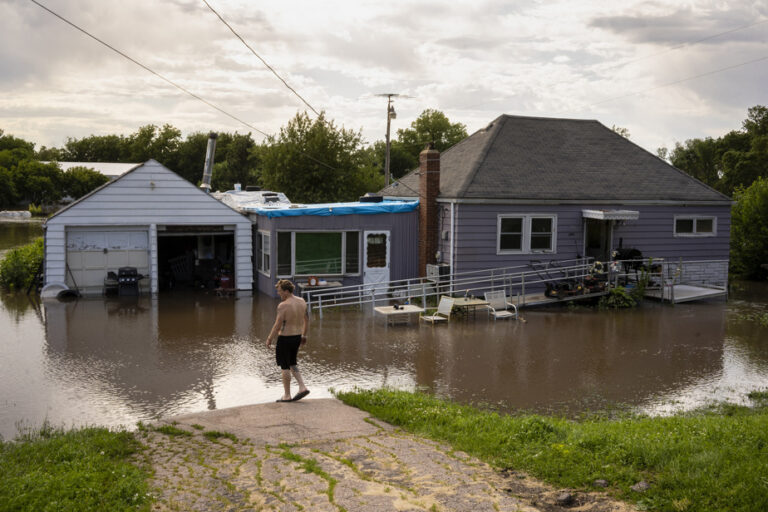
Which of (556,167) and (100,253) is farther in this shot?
(556,167)

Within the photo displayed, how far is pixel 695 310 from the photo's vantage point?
1983cm

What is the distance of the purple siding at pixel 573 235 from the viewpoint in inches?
816

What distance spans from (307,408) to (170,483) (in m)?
3.29

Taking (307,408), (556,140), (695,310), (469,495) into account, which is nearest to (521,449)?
(469,495)

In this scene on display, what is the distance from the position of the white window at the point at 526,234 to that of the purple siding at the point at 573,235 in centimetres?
14

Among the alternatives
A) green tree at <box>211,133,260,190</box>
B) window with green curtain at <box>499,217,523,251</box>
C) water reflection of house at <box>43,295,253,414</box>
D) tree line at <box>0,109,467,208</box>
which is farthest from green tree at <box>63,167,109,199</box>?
window with green curtain at <box>499,217,523,251</box>

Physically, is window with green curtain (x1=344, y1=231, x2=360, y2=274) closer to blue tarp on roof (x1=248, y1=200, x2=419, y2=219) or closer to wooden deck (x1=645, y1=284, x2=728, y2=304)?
blue tarp on roof (x1=248, y1=200, x2=419, y2=219)

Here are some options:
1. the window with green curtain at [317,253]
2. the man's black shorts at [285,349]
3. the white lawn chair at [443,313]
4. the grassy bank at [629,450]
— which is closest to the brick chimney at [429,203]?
Answer: the window with green curtain at [317,253]

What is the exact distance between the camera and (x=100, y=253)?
21.6 metres

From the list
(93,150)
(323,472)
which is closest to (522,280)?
(323,472)

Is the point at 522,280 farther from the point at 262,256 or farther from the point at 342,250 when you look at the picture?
the point at 262,256

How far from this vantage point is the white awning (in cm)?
2066

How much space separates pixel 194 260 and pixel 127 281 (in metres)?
4.19

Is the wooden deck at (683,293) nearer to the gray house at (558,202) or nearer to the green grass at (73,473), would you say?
the gray house at (558,202)
